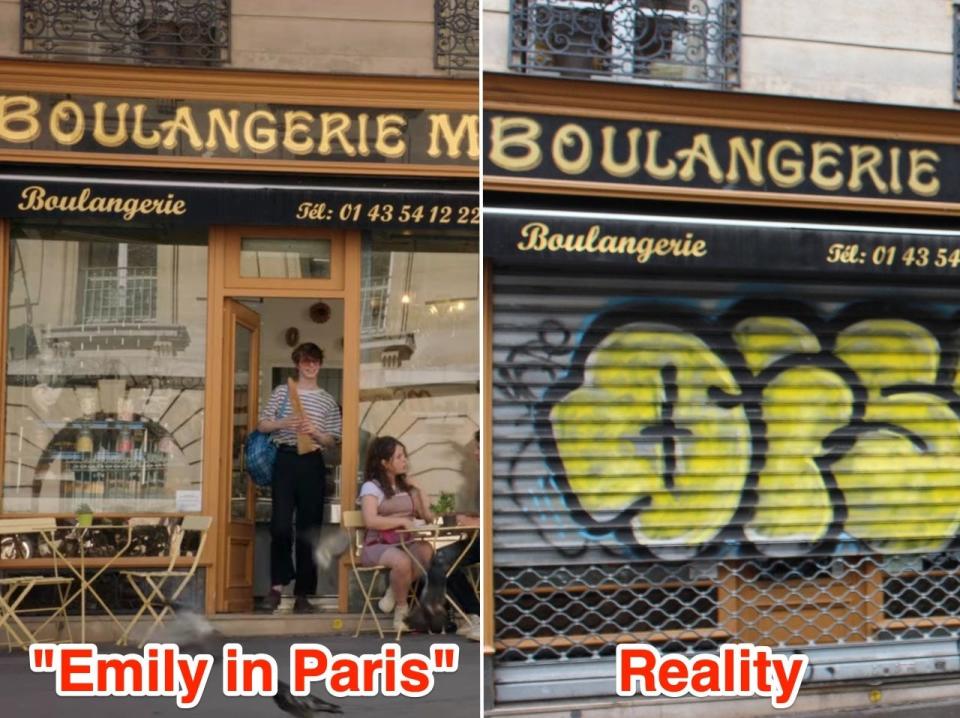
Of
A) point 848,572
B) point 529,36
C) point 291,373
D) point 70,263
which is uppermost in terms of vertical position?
point 529,36

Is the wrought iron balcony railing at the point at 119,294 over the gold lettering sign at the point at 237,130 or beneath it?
beneath

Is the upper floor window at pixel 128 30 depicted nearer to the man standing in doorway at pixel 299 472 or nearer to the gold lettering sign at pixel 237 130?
the gold lettering sign at pixel 237 130

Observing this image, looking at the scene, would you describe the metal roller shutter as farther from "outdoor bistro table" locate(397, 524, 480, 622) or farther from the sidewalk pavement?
the sidewalk pavement

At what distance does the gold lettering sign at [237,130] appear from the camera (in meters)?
5.92

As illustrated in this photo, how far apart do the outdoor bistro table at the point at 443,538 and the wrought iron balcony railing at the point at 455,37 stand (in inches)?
72.8

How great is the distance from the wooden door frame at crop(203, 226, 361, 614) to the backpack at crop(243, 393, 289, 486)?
296 mm

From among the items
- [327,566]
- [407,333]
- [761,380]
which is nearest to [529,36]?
[407,333]

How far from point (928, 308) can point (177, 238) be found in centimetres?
369

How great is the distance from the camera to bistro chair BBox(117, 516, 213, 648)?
565cm

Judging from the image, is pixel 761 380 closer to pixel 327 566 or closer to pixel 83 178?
pixel 327 566

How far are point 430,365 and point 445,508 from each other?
72 cm

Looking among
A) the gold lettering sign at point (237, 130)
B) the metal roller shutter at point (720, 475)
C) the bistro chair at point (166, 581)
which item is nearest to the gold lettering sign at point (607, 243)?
the metal roller shutter at point (720, 475)

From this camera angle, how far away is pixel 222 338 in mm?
7027

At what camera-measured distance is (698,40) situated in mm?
7457
